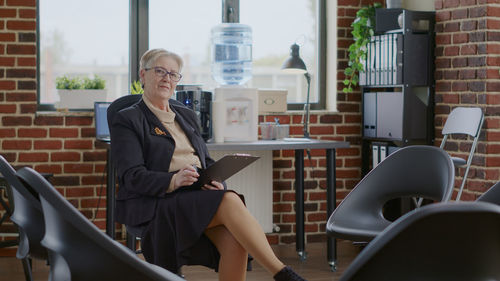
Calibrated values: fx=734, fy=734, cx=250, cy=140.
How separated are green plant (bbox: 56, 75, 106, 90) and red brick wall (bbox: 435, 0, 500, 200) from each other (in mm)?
2260

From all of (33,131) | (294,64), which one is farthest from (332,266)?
(33,131)

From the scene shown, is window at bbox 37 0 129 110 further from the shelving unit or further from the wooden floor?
the shelving unit

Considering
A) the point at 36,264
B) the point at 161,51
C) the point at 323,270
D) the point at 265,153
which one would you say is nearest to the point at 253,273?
the point at 323,270

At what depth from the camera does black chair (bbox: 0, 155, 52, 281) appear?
2.03 metres

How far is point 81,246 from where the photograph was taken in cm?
169

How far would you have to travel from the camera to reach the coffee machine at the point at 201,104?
13.9ft

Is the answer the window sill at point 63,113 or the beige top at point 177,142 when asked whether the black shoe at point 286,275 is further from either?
the window sill at point 63,113

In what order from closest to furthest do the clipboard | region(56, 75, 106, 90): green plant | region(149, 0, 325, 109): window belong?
the clipboard → region(56, 75, 106, 90): green plant → region(149, 0, 325, 109): window

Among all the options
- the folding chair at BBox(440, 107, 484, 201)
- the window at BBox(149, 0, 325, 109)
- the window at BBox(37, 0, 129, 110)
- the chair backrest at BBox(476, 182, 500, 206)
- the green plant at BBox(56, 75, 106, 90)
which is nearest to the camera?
the chair backrest at BBox(476, 182, 500, 206)

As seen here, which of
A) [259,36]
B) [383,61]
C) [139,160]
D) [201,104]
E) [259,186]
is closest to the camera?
[139,160]

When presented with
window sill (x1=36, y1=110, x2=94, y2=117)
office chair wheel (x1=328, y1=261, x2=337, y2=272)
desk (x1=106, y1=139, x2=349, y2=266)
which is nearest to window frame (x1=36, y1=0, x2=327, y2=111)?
window sill (x1=36, y1=110, x2=94, y2=117)

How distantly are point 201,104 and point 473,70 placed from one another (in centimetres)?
173

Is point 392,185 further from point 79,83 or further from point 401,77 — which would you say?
point 79,83

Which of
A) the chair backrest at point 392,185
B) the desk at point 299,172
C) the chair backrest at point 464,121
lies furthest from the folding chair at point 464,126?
the chair backrest at point 392,185
